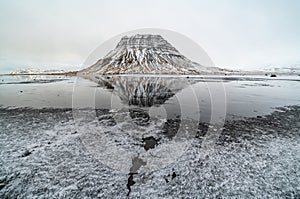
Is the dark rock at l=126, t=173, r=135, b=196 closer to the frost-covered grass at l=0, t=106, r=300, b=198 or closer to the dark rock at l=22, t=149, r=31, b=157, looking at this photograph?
the frost-covered grass at l=0, t=106, r=300, b=198

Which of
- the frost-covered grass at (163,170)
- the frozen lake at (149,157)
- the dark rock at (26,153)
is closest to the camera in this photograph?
the frost-covered grass at (163,170)

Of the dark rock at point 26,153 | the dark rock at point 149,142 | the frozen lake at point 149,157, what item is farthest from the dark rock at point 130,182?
the dark rock at point 26,153

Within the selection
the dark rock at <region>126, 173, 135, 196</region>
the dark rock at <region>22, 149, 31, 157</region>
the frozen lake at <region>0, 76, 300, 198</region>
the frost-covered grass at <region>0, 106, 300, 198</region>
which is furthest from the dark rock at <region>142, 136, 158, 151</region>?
the dark rock at <region>22, 149, 31, 157</region>

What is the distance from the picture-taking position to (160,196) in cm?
459

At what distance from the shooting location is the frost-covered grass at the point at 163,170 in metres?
4.71

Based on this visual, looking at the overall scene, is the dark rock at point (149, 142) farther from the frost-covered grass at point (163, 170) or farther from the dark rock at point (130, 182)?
the dark rock at point (130, 182)

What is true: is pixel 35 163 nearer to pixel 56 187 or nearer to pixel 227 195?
pixel 56 187

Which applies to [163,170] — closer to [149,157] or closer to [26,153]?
[149,157]

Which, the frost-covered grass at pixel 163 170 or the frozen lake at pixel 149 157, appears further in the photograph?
the frozen lake at pixel 149 157

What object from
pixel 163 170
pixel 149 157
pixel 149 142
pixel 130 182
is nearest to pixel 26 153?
pixel 130 182

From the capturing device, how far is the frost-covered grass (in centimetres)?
471

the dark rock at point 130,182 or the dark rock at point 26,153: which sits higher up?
the dark rock at point 26,153

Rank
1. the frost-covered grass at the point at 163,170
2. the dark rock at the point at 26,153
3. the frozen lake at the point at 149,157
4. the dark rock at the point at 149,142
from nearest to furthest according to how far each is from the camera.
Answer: the frost-covered grass at the point at 163,170, the frozen lake at the point at 149,157, the dark rock at the point at 26,153, the dark rock at the point at 149,142

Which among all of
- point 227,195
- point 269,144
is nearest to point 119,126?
point 227,195
